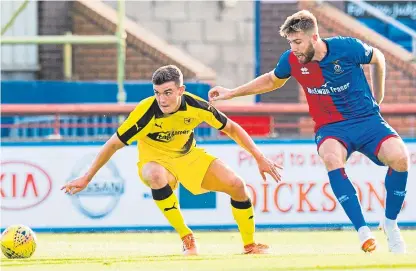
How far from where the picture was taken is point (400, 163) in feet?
32.1

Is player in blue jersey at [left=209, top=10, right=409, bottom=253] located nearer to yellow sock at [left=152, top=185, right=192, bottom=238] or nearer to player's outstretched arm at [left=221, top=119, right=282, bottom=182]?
player's outstretched arm at [left=221, top=119, right=282, bottom=182]

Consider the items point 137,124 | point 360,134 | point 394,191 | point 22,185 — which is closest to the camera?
point 360,134

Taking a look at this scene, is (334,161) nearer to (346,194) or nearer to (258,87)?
(346,194)

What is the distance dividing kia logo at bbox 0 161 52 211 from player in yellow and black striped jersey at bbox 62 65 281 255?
3.24 m

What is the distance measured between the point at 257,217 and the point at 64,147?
80.1 inches

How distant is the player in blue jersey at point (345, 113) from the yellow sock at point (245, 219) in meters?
0.83

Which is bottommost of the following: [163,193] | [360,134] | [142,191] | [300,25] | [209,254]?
[209,254]

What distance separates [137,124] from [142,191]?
357cm

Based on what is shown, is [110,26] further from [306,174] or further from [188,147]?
[188,147]

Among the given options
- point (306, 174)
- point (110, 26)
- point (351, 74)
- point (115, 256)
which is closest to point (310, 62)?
point (351, 74)

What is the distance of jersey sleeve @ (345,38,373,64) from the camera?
991 centimetres

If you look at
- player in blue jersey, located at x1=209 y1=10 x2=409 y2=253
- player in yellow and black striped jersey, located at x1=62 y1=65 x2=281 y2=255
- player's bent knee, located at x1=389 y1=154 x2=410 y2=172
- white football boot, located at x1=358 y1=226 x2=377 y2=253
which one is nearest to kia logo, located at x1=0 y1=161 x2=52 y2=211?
player in yellow and black striped jersey, located at x1=62 y1=65 x2=281 y2=255

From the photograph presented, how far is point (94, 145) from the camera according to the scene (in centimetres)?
1364

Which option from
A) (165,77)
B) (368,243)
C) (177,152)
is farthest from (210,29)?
(368,243)
